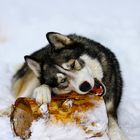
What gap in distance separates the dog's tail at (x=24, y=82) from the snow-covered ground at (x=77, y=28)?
0.10 m

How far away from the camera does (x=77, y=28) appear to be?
5.89 metres

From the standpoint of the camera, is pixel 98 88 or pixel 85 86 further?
pixel 98 88

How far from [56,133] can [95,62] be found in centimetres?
74

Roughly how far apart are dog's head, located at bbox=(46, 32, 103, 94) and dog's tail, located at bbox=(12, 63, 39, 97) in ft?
1.68

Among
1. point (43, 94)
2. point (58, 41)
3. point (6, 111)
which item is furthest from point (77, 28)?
point (43, 94)

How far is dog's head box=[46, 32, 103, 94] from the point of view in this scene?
3.80 m

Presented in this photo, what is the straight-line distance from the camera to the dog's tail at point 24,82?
4422 mm

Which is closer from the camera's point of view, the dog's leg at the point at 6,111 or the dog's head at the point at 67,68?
the dog's head at the point at 67,68

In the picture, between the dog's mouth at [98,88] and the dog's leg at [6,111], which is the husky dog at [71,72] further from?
the dog's leg at [6,111]

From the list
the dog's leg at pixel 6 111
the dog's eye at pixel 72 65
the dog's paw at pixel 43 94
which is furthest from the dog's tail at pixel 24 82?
the dog's eye at pixel 72 65

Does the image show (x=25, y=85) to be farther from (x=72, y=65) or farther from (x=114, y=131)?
(x=114, y=131)

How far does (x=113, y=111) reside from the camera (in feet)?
14.5

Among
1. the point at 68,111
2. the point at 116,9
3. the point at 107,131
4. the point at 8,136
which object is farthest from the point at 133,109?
the point at 116,9

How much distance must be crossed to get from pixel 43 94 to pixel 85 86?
367mm
